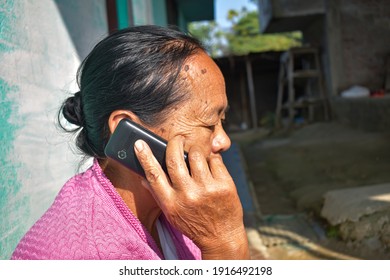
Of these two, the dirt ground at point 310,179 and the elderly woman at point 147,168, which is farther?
Result: the dirt ground at point 310,179

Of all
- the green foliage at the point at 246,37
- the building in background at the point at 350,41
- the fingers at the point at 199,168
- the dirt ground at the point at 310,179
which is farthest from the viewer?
the green foliage at the point at 246,37

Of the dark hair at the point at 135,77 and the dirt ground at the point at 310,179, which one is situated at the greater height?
the dark hair at the point at 135,77

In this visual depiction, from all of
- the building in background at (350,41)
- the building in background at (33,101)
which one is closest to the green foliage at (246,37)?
the building in background at (350,41)

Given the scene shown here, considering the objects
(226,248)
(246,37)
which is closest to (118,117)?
(226,248)

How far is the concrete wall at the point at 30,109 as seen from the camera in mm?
1518

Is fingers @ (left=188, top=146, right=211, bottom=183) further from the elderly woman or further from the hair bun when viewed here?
the hair bun

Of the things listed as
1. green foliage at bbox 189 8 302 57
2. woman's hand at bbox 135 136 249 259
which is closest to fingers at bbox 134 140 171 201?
woman's hand at bbox 135 136 249 259

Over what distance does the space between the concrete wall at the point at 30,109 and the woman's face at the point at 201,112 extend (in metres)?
0.59

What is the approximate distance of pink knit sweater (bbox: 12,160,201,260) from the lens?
3.99 feet

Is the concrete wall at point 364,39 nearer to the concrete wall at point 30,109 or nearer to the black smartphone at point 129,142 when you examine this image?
the concrete wall at point 30,109

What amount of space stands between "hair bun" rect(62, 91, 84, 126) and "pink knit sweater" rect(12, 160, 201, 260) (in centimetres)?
20

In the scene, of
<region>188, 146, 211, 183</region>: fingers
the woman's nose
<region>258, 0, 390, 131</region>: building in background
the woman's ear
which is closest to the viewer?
<region>188, 146, 211, 183</region>: fingers

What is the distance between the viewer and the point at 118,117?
136 cm

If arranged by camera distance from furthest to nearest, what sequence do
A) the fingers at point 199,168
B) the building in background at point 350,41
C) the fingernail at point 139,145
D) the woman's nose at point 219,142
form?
the building in background at point 350,41, the woman's nose at point 219,142, the fingernail at point 139,145, the fingers at point 199,168
